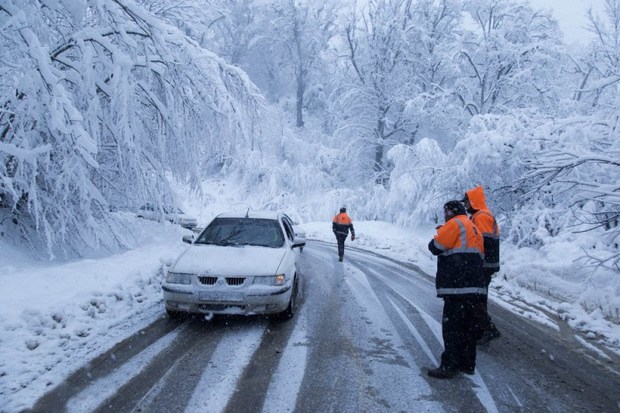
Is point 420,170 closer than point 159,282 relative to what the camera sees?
No

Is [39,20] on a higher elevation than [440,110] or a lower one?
lower

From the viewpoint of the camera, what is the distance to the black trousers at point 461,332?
4273mm

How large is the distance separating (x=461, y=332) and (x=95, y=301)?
16.7 feet

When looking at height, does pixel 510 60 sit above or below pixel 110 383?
above

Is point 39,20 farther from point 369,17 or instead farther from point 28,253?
point 369,17

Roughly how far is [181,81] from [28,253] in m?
4.25

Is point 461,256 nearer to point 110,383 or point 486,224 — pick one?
point 486,224

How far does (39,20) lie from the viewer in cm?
530

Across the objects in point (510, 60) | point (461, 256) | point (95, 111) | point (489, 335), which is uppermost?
point (510, 60)

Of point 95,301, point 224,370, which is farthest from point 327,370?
point 95,301

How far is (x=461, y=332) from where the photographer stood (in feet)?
14.2

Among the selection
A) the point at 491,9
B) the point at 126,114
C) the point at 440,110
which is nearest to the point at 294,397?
the point at 126,114

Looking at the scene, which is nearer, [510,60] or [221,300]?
[221,300]

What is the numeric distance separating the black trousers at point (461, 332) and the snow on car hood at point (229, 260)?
239cm
